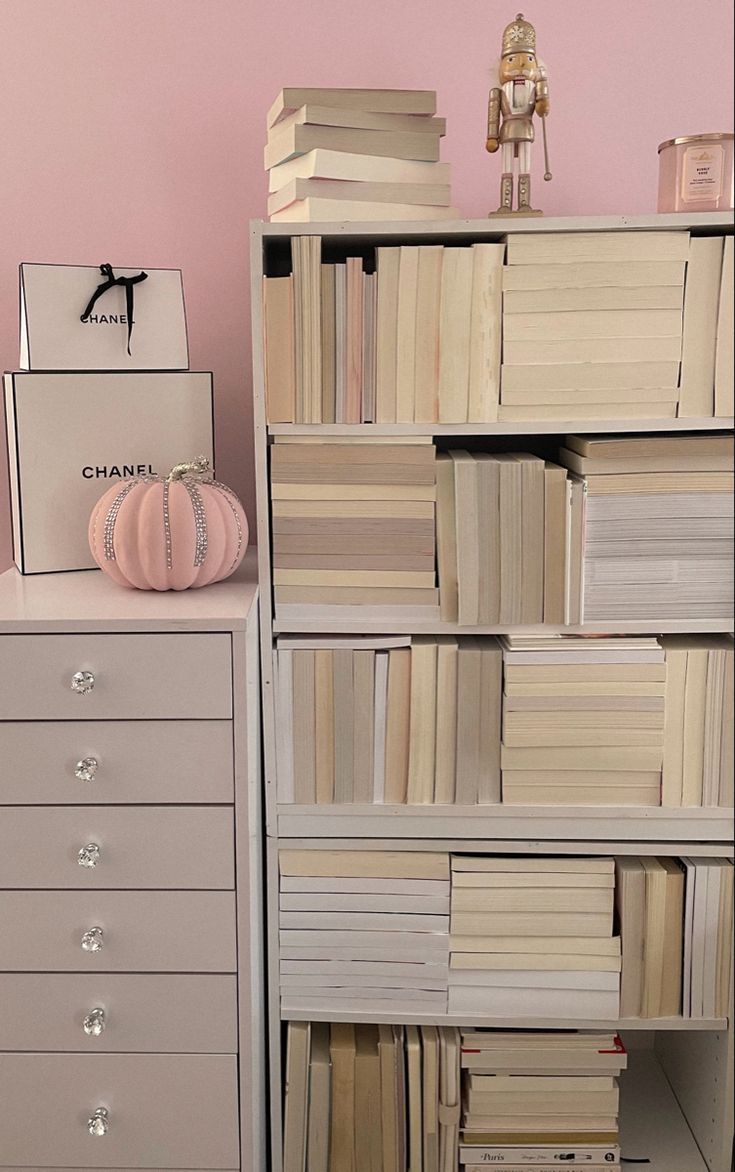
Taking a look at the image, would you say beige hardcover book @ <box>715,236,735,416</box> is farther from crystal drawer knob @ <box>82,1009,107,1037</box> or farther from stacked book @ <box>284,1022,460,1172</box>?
crystal drawer knob @ <box>82,1009,107,1037</box>

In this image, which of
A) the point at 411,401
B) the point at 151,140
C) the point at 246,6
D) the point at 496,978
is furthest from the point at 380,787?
the point at 246,6

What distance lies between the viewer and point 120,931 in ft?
4.82

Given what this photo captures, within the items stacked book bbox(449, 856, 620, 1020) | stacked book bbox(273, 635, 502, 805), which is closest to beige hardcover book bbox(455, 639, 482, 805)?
stacked book bbox(273, 635, 502, 805)

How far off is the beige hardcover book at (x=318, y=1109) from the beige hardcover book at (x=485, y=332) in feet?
3.17

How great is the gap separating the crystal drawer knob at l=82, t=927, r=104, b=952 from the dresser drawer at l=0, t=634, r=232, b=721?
0.29m

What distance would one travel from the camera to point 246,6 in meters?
1.77

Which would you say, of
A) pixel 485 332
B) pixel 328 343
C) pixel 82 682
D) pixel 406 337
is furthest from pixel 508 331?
pixel 82 682

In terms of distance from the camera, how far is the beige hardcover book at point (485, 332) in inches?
55.5

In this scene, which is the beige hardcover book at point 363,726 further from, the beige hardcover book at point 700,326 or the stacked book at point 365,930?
the beige hardcover book at point 700,326

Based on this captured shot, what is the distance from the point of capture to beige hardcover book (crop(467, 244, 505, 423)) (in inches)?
55.5

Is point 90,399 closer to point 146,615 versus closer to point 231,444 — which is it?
point 231,444

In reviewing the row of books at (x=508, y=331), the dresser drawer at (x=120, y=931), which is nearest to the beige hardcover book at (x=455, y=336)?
the row of books at (x=508, y=331)

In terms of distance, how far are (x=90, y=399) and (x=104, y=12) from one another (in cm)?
66

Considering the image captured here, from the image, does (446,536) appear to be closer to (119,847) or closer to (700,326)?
(700,326)
